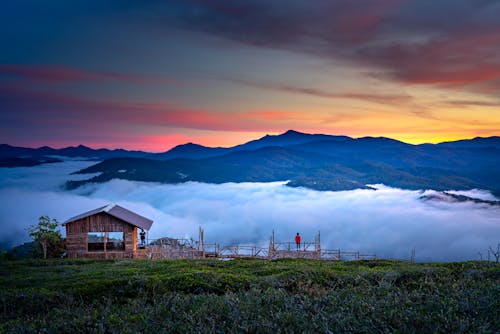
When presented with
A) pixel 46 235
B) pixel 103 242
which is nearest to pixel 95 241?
pixel 103 242

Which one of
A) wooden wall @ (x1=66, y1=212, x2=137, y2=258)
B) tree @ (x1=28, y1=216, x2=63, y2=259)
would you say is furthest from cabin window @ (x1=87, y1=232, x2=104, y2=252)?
tree @ (x1=28, y1=216, x2=63, y2=259)

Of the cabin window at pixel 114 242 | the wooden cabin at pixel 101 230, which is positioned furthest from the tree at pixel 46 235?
the cabin window at pixel 114 242

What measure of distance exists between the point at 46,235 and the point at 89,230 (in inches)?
164

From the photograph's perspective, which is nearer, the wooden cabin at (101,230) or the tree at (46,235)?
the wooden cabin at (101,230)

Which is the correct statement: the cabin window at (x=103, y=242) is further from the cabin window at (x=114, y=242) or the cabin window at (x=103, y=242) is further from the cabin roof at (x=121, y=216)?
the cabin roof at (x=121, y=216)

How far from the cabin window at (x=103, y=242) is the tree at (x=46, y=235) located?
312cm

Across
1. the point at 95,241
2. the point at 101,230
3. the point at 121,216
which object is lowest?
the point at 95,241

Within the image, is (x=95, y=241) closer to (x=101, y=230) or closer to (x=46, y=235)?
(x=101, y=230)

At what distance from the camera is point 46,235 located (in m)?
35.9

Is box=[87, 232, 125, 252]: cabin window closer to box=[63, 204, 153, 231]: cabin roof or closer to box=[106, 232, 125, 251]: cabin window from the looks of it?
box=[106, 232, 125, 251]: cabin window

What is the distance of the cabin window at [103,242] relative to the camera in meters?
36.6

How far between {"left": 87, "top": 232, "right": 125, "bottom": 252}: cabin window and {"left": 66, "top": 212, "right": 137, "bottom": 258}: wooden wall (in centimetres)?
85

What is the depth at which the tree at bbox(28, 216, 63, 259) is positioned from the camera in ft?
118

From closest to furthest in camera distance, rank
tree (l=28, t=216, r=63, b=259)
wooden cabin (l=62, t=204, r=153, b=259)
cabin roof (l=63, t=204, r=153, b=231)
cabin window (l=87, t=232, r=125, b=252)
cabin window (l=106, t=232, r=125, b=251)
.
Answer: cabin roof (l=63, t=204, r=153, b=231) → wooden cabin (l=62, t=204, r=153, b=259) → tree (l=28, t=216, r=63, b=259) → cabin window (l=87, t=232, r=125, b=252) → cabin window (l=106, t=232, r=125, b=251)
